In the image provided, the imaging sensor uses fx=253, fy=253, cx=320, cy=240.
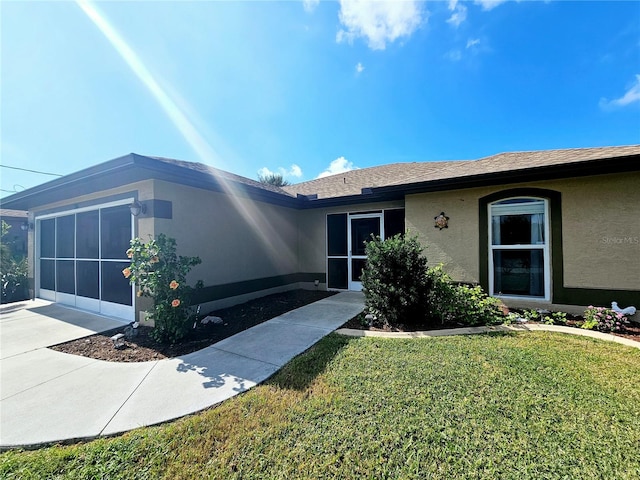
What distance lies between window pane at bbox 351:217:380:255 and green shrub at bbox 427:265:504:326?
348cm

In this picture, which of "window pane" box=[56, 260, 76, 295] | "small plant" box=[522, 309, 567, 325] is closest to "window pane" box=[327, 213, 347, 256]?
"small plant" box=[522, 309, 567, 325]

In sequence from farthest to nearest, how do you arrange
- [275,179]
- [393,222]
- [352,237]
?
1. [275,179]
2. [352,237]
3. [393,222]

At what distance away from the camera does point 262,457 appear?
7.20 feet

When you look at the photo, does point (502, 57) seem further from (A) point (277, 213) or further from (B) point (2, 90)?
(B) point (2, 90)

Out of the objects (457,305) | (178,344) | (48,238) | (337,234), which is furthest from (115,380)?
(48,238)

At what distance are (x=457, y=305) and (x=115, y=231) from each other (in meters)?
8.77

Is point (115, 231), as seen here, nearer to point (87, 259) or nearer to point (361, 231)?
point (87, 259)

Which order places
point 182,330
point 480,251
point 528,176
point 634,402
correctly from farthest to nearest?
point 480,251, point 528,176, point 182,330, point 634,402

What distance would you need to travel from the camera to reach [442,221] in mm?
7023

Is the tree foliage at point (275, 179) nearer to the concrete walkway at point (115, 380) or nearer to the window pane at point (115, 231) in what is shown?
the window pane at point (115, 231)

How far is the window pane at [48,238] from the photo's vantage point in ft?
29.1

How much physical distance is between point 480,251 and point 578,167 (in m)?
2.55

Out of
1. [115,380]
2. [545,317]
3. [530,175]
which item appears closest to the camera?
[115,380]

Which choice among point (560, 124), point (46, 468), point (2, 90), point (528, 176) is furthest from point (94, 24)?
point (560, 124)
